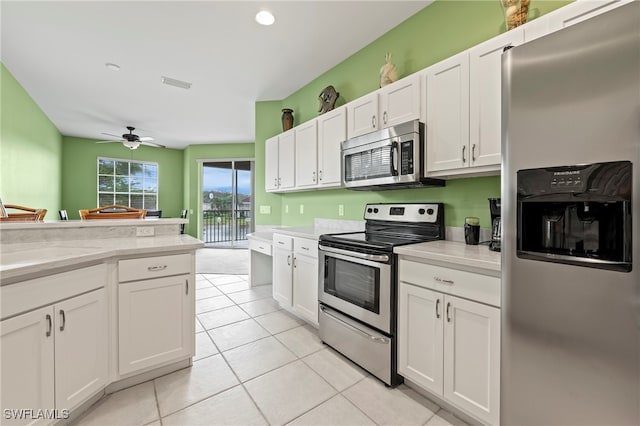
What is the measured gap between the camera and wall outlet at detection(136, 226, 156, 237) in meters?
2.21

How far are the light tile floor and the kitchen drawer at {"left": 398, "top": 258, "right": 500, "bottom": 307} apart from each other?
739 mm

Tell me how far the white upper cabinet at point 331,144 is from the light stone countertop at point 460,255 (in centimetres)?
124

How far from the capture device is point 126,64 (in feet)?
10.9

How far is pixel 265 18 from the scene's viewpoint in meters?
2.47

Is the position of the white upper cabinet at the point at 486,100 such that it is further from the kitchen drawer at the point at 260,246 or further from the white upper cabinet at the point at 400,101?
the kitchen drawer at the point at 260,246

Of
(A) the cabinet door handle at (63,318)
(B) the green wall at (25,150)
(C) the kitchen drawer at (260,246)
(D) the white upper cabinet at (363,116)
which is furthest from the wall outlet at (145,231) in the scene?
(B) the green wall at (25,150)

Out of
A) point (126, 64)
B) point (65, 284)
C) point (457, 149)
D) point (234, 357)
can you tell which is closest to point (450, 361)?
point (457, 149)

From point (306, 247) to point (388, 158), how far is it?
3.67 feet

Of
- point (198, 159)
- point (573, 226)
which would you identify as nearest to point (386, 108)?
point (573, 226)

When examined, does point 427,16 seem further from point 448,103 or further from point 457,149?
point 457,149

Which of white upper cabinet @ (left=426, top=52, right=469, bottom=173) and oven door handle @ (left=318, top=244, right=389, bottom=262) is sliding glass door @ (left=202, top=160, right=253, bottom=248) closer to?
oven door handle @ (left=318, top=244, right=389, bottom=262)

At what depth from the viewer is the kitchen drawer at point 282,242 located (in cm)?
287

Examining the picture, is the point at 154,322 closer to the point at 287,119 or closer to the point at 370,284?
the point at 370,284

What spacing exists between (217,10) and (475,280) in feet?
9.46
